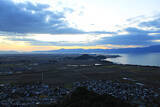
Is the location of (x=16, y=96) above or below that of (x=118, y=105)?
below

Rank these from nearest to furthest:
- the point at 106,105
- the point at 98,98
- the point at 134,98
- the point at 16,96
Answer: the point at 106,105, the point at 98,98, the point at 134,98, the point at 16,96

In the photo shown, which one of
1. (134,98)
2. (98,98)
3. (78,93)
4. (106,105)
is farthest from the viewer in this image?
(134,98)

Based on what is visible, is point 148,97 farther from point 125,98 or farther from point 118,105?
point 118,105

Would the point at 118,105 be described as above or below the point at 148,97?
above

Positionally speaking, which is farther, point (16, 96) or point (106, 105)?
point (16, 96)

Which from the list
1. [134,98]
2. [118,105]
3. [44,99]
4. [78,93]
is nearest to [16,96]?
[44,99]

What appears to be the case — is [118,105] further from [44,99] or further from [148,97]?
[44,99]

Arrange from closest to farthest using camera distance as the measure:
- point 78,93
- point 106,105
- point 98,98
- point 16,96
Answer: point 106,105
point 98,98
point 78,93
point 16,96

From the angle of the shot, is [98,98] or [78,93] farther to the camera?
[78,93]

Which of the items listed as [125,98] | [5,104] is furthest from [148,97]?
[5,104]
